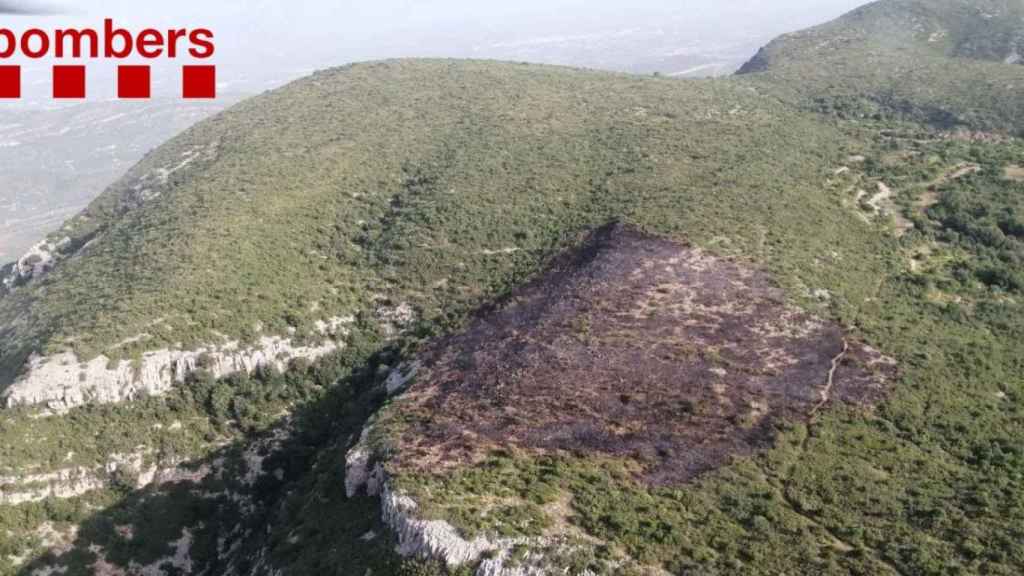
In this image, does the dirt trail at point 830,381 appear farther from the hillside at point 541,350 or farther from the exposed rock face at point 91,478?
the exposed rock face at point 91,478

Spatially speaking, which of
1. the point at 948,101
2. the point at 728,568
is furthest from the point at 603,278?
the point at 948,101

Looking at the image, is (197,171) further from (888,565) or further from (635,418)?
(888,565)

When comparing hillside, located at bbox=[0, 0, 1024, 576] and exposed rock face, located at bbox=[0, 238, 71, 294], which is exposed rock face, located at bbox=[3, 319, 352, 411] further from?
exposed rock face, located at bbox=[0, 238, 71, 294]

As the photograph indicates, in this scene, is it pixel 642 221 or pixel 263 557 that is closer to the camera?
pixel 263 557

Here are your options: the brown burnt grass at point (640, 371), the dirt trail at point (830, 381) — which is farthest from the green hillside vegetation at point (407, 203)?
the dirt trail at point (830, 381)

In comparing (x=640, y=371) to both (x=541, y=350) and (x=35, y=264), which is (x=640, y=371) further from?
(x=35, y=264)

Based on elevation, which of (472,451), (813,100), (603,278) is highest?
(813,100)
